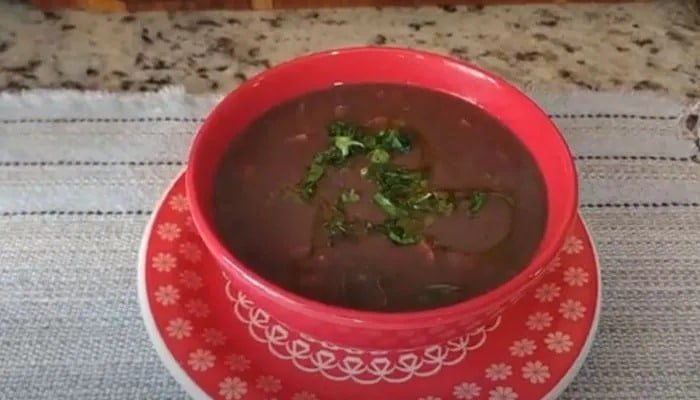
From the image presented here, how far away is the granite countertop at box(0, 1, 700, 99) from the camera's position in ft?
3.94

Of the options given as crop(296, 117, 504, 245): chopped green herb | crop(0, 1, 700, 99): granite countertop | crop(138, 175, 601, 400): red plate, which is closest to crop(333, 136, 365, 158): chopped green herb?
crop(296, 117, 504, 245): chopped green herb

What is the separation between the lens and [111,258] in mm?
889

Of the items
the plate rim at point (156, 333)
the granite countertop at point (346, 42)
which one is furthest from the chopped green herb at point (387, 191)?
the granite countertop at point (346, 42)

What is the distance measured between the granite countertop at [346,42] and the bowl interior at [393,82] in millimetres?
307

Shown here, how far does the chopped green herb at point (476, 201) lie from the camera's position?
0.79 meters

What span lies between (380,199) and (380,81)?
153 mm

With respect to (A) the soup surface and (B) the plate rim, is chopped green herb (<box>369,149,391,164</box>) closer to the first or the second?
(A) the soup surface

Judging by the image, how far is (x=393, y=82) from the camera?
2.97ft

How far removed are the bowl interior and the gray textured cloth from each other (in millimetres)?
131

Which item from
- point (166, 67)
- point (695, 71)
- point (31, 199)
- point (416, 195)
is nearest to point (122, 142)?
point (31, 199)

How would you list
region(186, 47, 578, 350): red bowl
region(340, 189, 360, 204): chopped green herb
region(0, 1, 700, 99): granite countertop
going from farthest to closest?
region(0, 1, 700, 99): granite countertop → region(340, 189, 360, 204): chopped green herb → region(186, 47, 578, 350): red bowl

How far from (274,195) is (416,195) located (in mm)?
109

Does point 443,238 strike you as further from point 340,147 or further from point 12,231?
point 12,231

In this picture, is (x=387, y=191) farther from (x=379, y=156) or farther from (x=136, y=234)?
(x=136, y=234)
